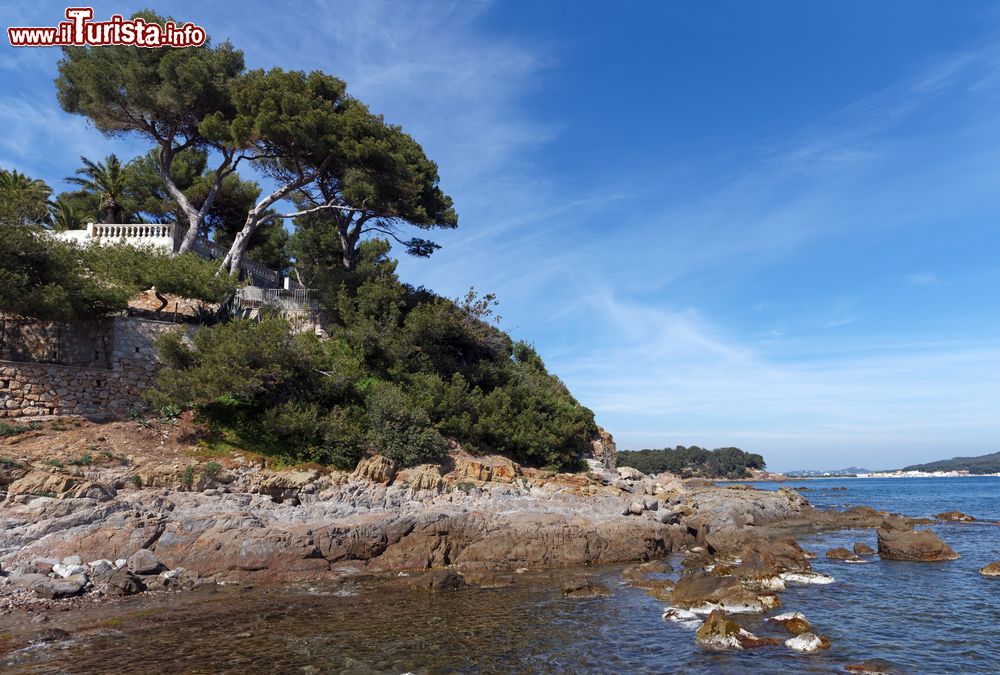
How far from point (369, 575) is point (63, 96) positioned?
1074 inches

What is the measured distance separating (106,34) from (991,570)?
37.0 metres

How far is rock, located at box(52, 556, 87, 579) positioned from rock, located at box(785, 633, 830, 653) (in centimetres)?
1514

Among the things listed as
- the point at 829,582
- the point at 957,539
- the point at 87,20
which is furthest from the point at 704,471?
the point at 87,20

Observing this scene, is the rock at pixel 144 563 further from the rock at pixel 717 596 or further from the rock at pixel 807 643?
the rock at pixel 807 643

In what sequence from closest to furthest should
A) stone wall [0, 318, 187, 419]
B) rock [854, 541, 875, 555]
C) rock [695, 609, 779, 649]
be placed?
rock [695, 609, 779, 649] → stone wall [0, 318, 187, 419] → rock [854, 541, 875, 555]

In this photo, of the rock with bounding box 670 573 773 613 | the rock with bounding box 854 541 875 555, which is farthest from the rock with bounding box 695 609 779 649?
the rock with bounding box 854 541 875 555

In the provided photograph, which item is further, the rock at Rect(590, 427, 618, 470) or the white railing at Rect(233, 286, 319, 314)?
the rock at Rect(590, 427, 618, 470)

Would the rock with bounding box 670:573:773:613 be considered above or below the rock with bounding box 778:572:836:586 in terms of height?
above

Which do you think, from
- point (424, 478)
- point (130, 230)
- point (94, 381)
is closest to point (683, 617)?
point (424, 478)

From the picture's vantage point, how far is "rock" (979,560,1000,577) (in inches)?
677

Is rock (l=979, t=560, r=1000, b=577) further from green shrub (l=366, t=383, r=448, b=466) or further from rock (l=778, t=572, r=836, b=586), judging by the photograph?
green shrub (l=366, t=383, r=448, b=466)

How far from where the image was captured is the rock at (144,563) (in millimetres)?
14344

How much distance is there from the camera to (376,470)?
20781mm

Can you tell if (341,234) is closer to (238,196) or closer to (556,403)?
(238,196)
